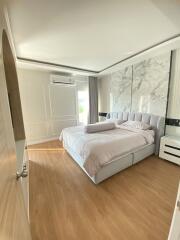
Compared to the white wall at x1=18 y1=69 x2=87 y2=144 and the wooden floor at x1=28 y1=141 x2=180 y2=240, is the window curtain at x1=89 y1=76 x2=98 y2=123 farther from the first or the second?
the wooden floor at x1=28 y1=141 x2=180 y2=240

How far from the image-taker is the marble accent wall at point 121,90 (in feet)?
12.1

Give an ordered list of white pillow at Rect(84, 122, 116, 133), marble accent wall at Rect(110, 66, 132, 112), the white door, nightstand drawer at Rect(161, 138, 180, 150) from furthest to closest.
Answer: marble accent wall at Rect(110, 66, 132, 112) → white pillow at Rect(84, 122, 116, 133) → nightstand drawer at Rect(161, 138, 180, 150) → the white door

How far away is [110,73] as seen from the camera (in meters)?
4.43

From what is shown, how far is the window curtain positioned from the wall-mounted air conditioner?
80 cm

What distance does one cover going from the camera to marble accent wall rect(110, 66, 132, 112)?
12.1ft

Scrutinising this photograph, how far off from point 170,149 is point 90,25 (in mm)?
2858

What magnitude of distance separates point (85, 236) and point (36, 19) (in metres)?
2.82

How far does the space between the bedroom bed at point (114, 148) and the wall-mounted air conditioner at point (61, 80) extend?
214 centimetres

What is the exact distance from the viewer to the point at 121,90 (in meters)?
3.95

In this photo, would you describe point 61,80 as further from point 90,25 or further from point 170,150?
point 170,150

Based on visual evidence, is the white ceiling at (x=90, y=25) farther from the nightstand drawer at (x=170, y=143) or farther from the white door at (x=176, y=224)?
the nightstand drawer at (x=170, y=143)

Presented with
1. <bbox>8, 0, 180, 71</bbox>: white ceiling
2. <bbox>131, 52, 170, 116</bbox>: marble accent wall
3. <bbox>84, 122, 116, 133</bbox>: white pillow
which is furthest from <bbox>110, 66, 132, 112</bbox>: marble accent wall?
<bbox>84, 122, 116, 133</bbox>: white pillow

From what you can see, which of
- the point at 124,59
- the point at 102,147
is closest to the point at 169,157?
the point at 102,147

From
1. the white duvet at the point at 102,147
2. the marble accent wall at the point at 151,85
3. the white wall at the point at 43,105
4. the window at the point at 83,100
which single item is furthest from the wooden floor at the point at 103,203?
the window at the point at 83,100
